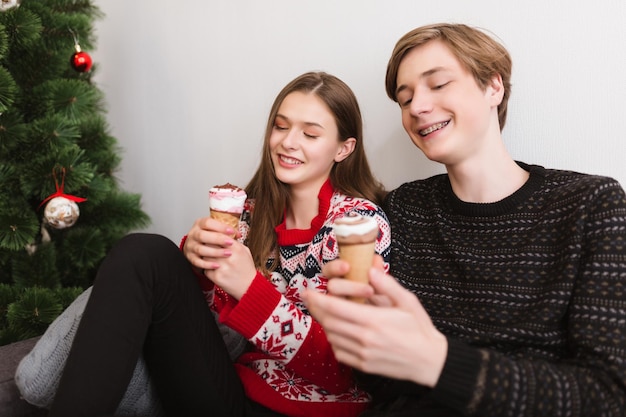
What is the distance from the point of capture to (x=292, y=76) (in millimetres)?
1707

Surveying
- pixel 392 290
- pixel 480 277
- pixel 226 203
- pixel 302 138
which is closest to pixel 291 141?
pixel 302 138

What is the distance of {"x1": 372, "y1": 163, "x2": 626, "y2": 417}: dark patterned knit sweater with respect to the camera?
2.66 feet

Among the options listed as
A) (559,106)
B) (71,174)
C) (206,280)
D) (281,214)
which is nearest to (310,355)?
(206,280)

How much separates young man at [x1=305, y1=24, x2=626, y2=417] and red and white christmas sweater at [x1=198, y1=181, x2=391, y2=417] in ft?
0.30

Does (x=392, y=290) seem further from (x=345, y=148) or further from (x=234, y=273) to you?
(x=345, y=148)

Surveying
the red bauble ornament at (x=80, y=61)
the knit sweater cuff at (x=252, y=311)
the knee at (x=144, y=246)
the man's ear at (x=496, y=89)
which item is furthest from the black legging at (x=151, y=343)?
the red bauble ornament at (x=80, y=61)

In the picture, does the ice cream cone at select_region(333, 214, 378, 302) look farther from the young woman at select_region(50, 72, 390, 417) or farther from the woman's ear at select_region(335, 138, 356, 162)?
the woman's ear at select_region(335, 138, 356, 162)

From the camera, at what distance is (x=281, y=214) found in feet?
4.73

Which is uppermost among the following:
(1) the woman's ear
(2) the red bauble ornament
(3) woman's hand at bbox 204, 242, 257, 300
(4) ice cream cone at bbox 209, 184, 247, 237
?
(2) the red bauble ornament

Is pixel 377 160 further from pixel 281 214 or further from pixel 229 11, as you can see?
pixel 229 11

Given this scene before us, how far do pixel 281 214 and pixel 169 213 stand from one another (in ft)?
2.90

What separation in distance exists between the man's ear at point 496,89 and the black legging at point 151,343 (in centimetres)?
73

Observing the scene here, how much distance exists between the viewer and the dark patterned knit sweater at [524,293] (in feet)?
2.66

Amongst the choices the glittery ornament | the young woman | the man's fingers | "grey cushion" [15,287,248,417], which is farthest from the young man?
the glittery ornament
